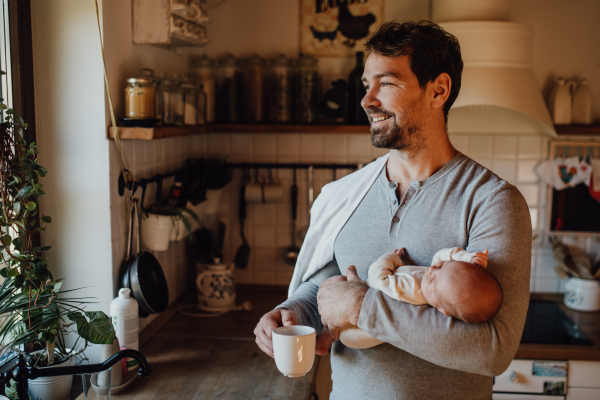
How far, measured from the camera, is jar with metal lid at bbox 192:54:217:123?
245 cm

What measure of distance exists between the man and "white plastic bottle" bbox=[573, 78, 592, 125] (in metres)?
1.45

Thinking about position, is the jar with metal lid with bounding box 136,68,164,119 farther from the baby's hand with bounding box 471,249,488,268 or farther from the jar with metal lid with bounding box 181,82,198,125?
the baby's hand with bounding box 471,249,488,268

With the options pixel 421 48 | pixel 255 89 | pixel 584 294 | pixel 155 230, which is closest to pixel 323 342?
pixel 421 48

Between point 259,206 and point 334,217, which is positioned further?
point 259,206

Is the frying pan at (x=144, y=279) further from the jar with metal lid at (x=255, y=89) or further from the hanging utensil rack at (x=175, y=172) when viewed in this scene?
the jar with metal lid at (x=255, y=89)

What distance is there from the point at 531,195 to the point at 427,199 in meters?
1.62

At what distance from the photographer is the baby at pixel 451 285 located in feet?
3.16

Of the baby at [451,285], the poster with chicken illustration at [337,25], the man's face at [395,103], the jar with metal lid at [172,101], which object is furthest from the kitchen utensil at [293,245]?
the baby at [451,285]

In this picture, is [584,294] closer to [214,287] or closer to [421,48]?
[214,287]

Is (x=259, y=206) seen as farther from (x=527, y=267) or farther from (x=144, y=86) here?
(x=527, y=267)

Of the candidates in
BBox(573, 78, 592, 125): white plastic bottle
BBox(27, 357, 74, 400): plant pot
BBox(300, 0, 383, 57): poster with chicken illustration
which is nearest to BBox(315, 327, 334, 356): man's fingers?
BBox(27, 357, 74, 400): plant pot

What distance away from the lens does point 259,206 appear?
2721 millimetres

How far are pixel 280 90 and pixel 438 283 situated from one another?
1661mm

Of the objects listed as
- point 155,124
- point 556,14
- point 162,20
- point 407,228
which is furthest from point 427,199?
point 556,14
